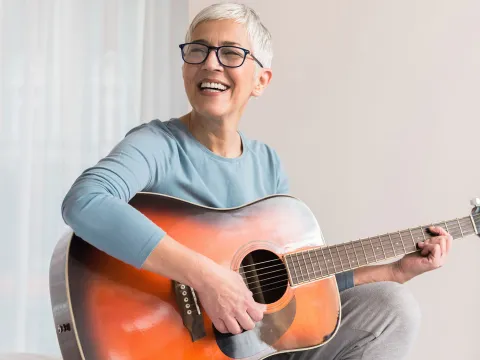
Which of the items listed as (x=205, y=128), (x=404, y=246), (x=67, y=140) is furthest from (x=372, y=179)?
(x=67, y=140)

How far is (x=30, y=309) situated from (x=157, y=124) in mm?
993

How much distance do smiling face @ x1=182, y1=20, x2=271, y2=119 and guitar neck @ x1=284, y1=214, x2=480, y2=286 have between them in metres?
0.39

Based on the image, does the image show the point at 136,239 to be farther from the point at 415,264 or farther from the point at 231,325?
the point at 415,264

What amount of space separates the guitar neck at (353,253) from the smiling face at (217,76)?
1.30ft

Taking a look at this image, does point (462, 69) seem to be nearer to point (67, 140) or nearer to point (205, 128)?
point (205, 128)

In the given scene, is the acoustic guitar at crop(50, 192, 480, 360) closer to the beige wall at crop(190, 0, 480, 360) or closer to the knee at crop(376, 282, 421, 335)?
the knee at crop(376, 282, 421, 335)

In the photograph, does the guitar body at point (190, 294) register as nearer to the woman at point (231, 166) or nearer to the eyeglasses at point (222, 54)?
the woman at point (231, 166)

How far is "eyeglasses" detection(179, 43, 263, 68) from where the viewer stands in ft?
4.85

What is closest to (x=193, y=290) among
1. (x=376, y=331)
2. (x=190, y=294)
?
(x=190, y=294)

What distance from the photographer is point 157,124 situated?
57.9 inches

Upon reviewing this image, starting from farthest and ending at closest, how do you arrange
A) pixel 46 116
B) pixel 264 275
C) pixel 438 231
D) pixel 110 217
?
pixel 46 116, pixel 438 231, pixel 264 275, pixel 110 217

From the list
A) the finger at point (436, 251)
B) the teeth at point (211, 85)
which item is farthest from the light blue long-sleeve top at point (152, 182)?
the finger at point (436, 251)

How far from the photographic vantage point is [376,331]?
146 centimetres

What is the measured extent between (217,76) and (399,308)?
69cm
